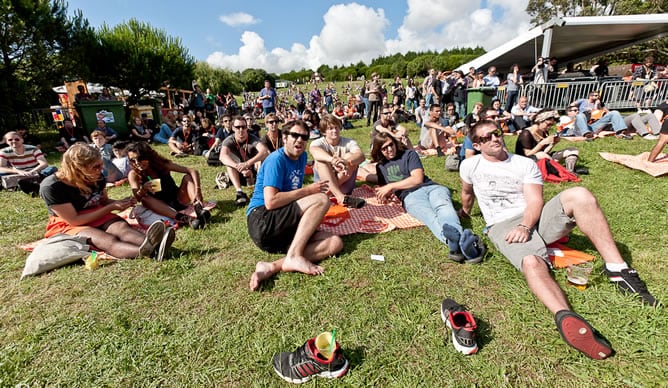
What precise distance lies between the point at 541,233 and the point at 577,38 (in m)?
17.9

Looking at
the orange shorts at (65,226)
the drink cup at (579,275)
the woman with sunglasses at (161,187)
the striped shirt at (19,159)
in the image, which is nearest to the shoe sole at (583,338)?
the drink cup at (579,275)

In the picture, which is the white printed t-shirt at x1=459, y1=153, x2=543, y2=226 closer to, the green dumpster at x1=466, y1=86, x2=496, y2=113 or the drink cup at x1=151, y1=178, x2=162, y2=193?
the drink cup at x1=151, y1=178, x2=162, y2=193

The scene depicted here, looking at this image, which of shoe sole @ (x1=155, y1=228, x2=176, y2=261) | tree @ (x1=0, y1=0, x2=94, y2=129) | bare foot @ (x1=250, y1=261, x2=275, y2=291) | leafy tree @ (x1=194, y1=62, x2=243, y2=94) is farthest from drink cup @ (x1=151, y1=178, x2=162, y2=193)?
leafy tree @ (x1=194, y1=62, x2=243, y2=94)

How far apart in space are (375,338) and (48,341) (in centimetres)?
249

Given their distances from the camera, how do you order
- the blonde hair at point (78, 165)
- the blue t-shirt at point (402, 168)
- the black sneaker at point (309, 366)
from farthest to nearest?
the blue t-shirt at point (402, 168)
the blonde hair at point (78, 165)
the black sneaker at point (309, 366)

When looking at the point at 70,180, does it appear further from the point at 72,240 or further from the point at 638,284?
the point at 638,284

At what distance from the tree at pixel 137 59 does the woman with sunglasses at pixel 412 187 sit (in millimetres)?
22259

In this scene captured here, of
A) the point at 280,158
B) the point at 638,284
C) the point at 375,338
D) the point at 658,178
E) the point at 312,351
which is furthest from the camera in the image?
Answer: the point at 658,178

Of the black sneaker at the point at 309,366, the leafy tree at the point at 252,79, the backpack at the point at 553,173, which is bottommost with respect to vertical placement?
the black sneaker at the point at 309,366

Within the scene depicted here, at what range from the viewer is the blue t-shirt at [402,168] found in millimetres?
4293

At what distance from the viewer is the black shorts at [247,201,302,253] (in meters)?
3.00

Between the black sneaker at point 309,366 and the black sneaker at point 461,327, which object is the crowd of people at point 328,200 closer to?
the black sneaker at point 461,327

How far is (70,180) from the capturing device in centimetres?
318

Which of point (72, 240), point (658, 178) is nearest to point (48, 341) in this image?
point (72, 240)
